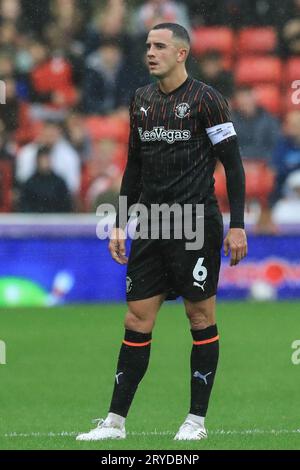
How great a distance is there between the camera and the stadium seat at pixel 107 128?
14.2 meters

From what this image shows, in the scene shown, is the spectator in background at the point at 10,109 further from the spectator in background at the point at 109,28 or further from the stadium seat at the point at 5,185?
the spectator in background at the point at 109,28

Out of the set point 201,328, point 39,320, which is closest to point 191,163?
point 201,328

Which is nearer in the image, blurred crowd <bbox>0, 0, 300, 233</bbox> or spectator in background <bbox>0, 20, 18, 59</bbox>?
blurred crowd <bbox>0, 0, 300, 233</bbox>

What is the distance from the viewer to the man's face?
236 inches

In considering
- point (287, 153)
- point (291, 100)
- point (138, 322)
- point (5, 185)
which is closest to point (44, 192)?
point (5, 185)

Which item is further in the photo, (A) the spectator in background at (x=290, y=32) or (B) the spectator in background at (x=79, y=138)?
(A) the spectator in background at (x=290, y=32)

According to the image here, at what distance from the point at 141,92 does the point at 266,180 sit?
8058 mm

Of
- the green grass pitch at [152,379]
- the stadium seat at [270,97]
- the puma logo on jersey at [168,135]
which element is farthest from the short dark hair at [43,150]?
the puma logo on jersey at [168,135]

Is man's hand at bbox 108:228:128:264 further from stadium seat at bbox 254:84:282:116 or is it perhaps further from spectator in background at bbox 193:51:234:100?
stadium seat at bbox 254:84:282:116

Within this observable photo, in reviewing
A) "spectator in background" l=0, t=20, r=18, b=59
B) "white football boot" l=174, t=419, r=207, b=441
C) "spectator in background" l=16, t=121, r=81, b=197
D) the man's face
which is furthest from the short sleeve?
"spectator in background" l=0, t=20, r=18, b=59

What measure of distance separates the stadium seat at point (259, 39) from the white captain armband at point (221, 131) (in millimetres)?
9979

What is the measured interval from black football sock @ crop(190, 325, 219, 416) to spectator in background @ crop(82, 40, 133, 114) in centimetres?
882

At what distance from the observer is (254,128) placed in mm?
14195

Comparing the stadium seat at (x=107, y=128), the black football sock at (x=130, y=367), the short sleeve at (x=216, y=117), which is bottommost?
the black football sock at (x=130, y=367)
